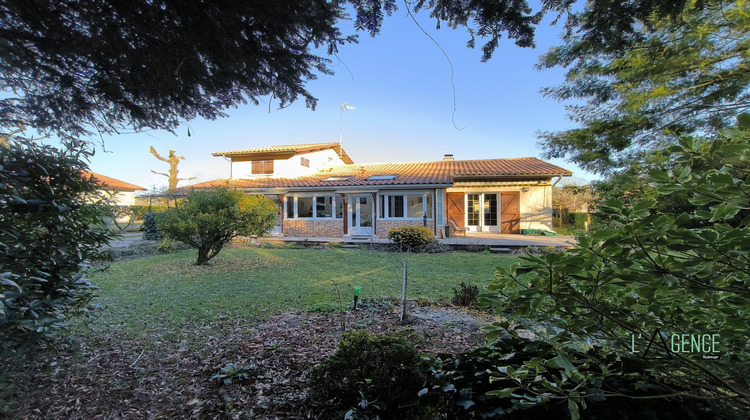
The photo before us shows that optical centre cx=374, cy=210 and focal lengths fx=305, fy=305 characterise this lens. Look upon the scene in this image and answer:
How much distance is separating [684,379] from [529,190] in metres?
17.4

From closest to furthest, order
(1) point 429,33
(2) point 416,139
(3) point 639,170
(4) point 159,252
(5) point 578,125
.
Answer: (1) point 429,33
(3) point 639,170
(5) point 578,125
(2) point 416,139
(4) point 159,252

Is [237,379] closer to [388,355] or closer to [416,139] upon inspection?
[388,355]

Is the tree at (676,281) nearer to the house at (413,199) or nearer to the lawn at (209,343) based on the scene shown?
the lawn at (209,343)

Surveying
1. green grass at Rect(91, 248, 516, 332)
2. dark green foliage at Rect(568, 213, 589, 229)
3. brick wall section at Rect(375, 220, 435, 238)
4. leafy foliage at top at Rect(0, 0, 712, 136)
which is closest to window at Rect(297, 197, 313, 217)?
brick wall section at Rect(375, 220, 435, 238)

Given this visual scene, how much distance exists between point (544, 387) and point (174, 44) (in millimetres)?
3065

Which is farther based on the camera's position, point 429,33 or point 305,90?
point 305,90

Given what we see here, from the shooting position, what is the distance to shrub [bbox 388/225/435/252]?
12.6 metres

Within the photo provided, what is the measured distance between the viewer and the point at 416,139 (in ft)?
31.5

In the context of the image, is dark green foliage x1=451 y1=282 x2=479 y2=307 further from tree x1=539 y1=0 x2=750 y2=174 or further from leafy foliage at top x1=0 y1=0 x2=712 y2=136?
leafy foliage at top x1=0 y1=0 x2=712 y2=136

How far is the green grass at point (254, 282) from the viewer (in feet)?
15.6

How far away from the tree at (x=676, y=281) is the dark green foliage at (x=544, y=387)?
4 cm

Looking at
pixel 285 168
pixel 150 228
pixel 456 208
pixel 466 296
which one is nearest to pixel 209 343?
pixel 466 296

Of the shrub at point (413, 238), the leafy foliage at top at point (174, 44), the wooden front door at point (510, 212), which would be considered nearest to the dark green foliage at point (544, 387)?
the leafy foliage at top at point (174, 44)

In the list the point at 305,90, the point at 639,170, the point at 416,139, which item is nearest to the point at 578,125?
the point at 639,170
